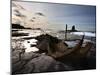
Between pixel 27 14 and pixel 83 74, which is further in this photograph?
pixel 83 74

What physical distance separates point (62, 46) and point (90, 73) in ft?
1.67

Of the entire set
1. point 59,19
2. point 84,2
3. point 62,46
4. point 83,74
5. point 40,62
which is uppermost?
point 84,2

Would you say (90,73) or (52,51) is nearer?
(52,51)

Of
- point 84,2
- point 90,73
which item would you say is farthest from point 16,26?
point 90,73

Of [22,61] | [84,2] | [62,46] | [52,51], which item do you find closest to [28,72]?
[22,61]

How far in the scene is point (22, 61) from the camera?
2.11 meters

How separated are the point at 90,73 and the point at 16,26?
3.57 feet

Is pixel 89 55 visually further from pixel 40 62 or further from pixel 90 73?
pixel 40 62

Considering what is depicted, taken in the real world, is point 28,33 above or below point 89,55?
above

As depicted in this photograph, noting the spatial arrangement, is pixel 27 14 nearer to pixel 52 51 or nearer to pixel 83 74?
pixel 52 51

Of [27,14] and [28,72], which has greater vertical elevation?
[27,14]

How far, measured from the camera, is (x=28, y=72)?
213 cm

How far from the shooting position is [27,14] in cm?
214

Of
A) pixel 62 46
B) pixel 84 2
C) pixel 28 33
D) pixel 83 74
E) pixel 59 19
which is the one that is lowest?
pixel 83 74
